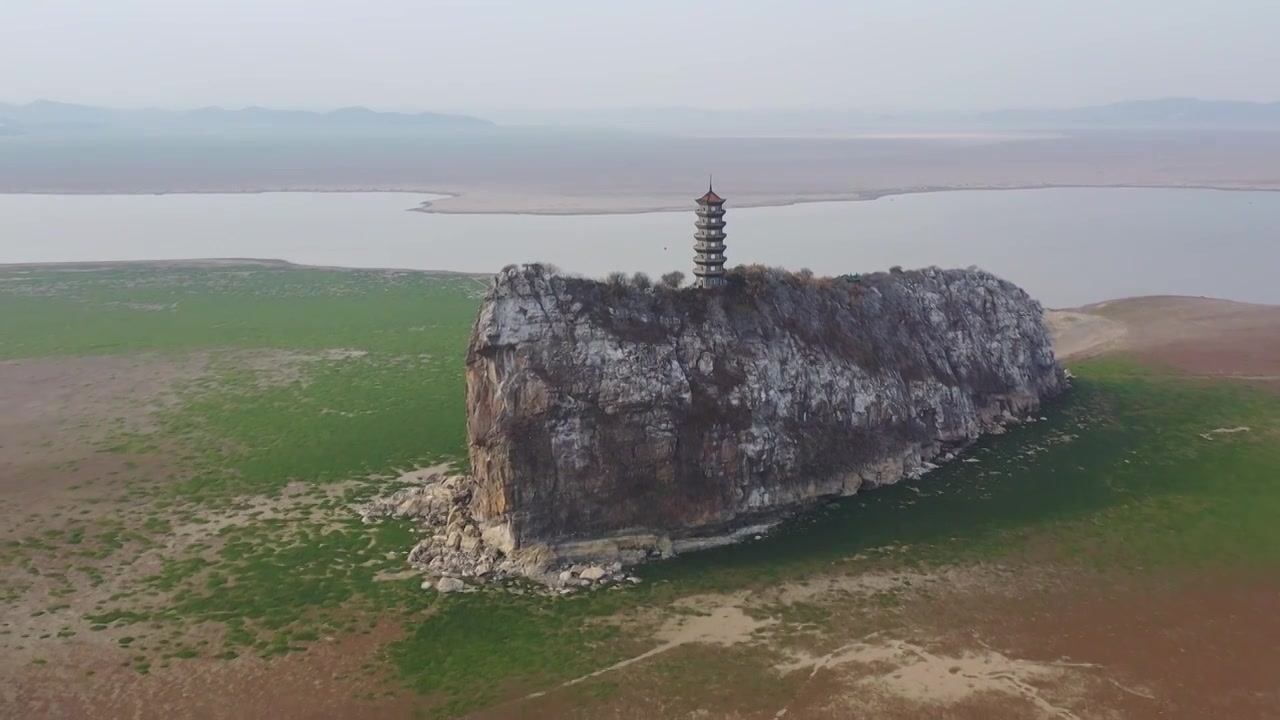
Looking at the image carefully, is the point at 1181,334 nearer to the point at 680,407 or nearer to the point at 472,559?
the point at 680,407

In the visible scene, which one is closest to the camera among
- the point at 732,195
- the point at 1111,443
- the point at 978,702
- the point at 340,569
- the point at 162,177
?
the point at 978,702

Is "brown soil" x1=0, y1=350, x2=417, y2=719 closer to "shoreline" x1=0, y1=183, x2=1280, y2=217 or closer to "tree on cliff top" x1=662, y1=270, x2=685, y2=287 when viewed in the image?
"tree on cliff top" x1=662, y1=270, x2=685, y2=287

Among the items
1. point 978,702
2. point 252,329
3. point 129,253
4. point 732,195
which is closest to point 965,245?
point 732,195

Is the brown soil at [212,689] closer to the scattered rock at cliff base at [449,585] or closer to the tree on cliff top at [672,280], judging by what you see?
the scattered rock at cliff base at [449,585]

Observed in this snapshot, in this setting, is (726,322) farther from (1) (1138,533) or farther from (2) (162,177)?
(2) (162,177)

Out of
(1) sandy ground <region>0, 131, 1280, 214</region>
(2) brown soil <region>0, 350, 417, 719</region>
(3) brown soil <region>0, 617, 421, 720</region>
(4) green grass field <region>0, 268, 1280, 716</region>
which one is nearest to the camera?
(3) brown soil <region>0, 617, 421, 720</region>

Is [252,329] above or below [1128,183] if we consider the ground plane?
below

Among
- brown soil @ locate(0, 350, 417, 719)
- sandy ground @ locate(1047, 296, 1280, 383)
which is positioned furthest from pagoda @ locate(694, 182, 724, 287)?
sandy ground @ locate(1047, 296, 1280, 383)

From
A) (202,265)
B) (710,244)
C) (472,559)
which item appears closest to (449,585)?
(472,559)
